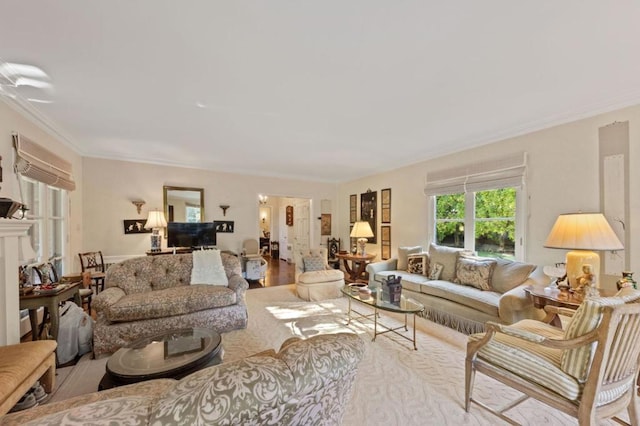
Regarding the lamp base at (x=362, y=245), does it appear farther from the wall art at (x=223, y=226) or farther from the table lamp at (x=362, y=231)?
the wall art at (x=223, y=226)

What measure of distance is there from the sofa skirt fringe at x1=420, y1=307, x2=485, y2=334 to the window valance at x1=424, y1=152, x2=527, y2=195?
73.4 inches

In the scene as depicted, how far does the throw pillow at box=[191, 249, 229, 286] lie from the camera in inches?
134

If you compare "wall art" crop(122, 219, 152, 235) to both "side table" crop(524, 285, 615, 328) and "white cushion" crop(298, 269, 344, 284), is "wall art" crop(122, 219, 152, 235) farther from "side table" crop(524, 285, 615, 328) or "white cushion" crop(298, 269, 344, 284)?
"side table" crop(524, 285, 615, 328)

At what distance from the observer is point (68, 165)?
393cm

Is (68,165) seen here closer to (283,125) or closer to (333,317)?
(283,125)

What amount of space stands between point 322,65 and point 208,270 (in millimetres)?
2787

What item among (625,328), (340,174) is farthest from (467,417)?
(340,174)

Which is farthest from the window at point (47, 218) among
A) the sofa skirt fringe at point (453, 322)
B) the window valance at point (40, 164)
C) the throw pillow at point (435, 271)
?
the throw pillow at point (435, 271)

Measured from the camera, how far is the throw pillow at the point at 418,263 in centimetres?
409

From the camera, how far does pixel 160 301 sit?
110 inches

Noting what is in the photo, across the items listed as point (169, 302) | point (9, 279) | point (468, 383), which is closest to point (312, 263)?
point (169, 302)

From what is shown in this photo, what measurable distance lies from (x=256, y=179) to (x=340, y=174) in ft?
6.64

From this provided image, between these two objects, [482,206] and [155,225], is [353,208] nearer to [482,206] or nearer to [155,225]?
[482,206]

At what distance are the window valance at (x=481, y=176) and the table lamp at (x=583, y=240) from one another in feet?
3.87
